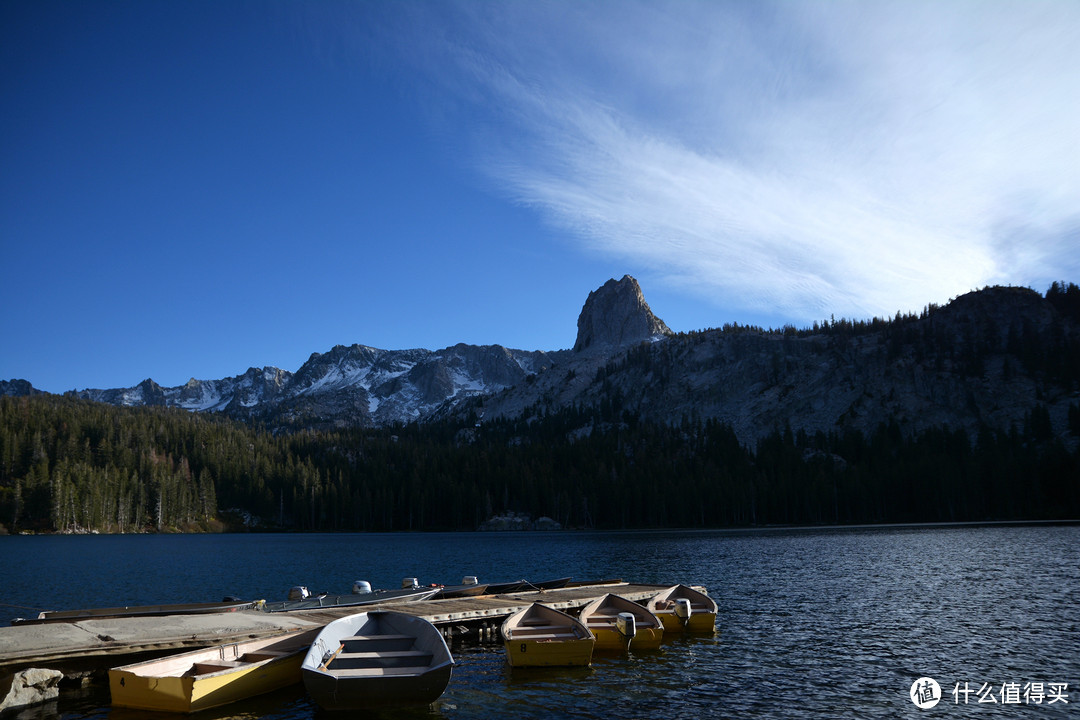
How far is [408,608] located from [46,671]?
56.6 feet

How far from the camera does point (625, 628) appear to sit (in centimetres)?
3341

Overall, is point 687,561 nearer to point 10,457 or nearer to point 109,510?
point 109,510

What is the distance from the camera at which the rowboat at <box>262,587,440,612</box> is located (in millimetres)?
41781

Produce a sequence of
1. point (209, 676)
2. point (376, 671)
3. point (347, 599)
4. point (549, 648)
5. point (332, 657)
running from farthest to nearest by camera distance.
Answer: point (347, 599) → point (549, 648) → point (332, 657) → point (376, 671) → point (209, 676)

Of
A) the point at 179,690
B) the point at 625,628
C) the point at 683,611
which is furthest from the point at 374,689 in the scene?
the point at 683,611

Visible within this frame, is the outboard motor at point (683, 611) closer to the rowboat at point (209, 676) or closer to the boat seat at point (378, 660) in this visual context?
the boat seat at point (378, 660)

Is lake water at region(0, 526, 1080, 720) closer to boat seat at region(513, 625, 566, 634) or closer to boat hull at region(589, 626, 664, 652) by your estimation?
boat hull at region(589, 626, 664, 652)

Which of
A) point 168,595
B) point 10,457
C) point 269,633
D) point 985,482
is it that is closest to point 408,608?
point 269,633

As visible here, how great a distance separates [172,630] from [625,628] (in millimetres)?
21169

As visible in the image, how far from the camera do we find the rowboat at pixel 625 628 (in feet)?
111

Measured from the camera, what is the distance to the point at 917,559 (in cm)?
7612

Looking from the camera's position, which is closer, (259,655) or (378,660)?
(378,660)

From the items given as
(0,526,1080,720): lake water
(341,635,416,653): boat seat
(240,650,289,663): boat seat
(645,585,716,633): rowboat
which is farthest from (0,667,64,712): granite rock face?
(645,585,716,633): rowboat

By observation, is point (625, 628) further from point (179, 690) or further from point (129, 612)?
point (129, 612)
